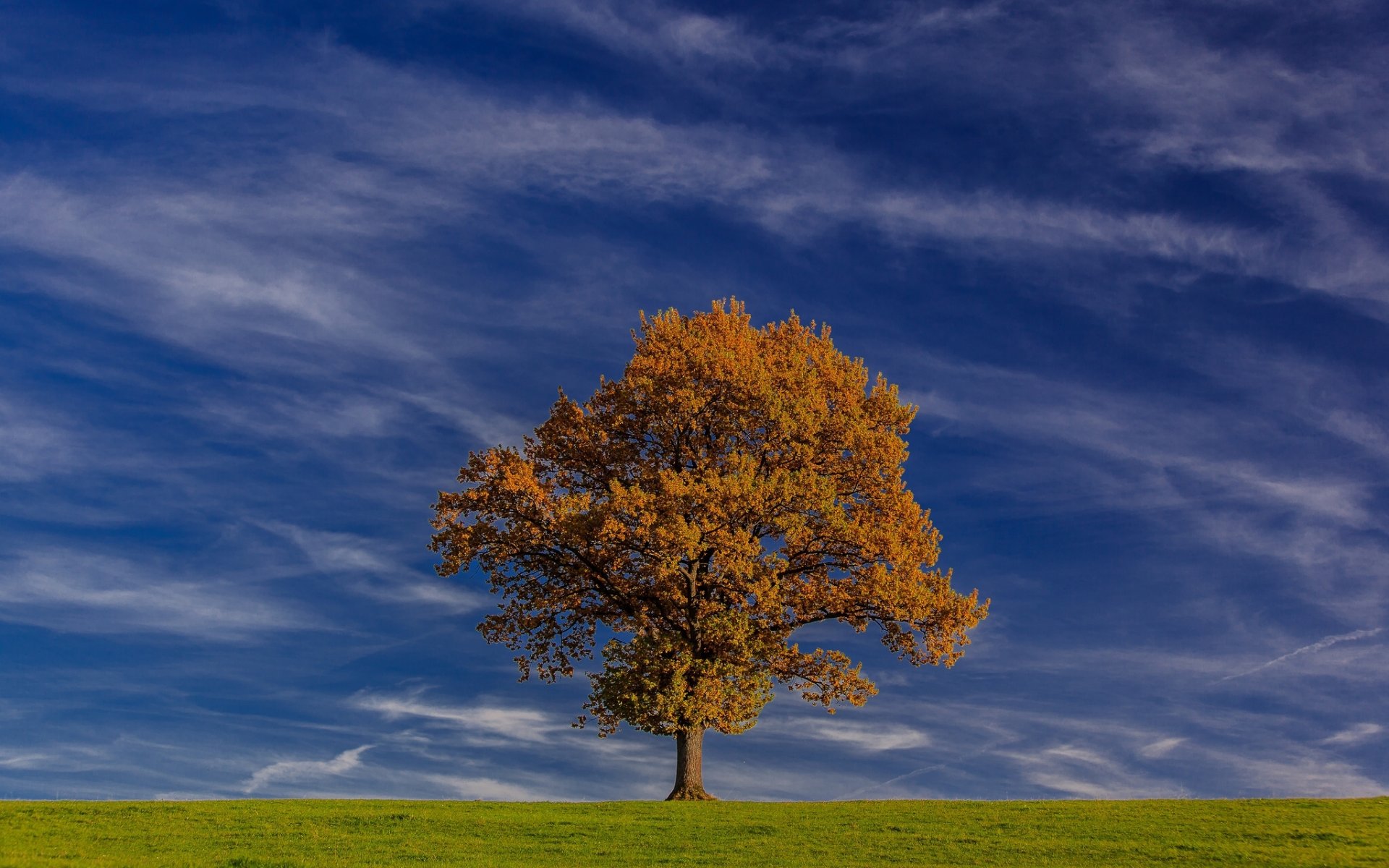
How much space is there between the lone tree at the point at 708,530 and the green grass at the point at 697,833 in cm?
501

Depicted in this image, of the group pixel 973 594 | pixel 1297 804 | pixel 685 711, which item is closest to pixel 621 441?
pixel 685 711

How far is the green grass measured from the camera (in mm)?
30703

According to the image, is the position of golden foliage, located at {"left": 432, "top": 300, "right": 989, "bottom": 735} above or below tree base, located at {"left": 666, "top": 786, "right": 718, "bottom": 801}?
above

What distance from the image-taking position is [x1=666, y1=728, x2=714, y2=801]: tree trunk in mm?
41969

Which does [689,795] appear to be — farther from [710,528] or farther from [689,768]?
[710,528]

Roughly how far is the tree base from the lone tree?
0.12m

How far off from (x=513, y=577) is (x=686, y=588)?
742 cm

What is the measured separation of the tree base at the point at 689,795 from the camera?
41.7 meters

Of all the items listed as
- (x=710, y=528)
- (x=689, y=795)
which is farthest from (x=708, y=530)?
(x=689, y=795)

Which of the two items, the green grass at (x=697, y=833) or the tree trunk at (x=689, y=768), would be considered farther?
the tree trunk at (x=689, y=768)

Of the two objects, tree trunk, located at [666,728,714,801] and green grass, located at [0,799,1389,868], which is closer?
green grass, located at [0,799,1389,868]

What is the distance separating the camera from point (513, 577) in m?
44.6

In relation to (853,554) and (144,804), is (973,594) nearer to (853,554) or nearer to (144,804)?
(853,554)

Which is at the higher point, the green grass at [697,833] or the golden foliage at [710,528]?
the golden foliage at [710,528]
